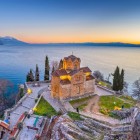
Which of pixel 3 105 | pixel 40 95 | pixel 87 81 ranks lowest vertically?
pixel 3 105

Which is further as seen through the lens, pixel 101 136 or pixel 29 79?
pixel 29 79

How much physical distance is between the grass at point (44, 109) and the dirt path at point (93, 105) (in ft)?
19.0

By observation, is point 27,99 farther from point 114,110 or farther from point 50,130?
point 114,110

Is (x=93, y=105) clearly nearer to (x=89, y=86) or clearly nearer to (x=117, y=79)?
(x=89, y=86)

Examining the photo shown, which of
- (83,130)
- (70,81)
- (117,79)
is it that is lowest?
(83,130)

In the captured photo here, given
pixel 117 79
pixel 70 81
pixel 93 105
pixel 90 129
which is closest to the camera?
pixel 90 129

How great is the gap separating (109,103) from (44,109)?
11.8m

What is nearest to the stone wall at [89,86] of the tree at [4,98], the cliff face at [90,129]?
the cliff face at [90,129]

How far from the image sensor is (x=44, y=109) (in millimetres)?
33125

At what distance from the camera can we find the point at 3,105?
51125 millimetres

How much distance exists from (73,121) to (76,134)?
4.22 m

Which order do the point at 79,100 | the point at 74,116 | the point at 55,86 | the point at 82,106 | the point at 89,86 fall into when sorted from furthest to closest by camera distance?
the point at 89,86 < the point at 55,86 < the point at 79,100 < the point at 82,106 < the point at 74,116

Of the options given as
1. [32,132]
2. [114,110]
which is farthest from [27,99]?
[114,110]

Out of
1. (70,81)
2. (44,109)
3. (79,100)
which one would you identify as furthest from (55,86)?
(44,109)
